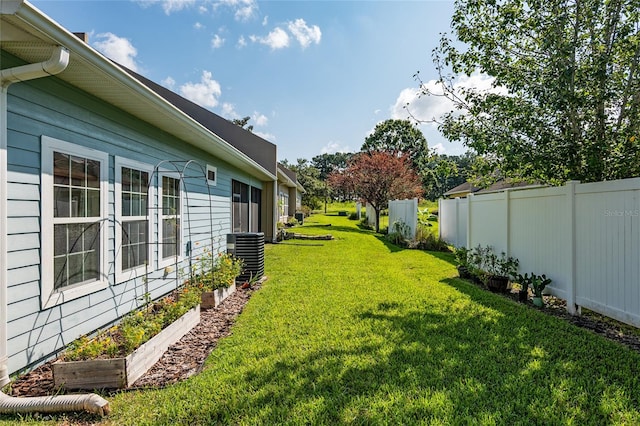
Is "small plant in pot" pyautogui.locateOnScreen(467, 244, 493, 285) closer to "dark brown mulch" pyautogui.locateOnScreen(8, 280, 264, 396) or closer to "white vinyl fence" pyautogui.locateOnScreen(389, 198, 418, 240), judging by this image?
"dark brown mulch" pyautogui.locateOnScreen(8, 280, 264, 396)

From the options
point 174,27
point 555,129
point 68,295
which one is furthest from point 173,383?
point 174,27

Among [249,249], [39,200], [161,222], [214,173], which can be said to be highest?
[214,173]

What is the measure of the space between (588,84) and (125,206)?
674cm

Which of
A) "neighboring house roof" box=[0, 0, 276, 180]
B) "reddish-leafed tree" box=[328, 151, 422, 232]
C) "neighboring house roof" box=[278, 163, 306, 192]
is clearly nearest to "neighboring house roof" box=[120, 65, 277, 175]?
"neighboring house roof" box=[278, 163, 306, 192]

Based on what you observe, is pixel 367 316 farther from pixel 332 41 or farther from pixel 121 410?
pixel 332 41

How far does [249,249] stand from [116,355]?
3.88 m

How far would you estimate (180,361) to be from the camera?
10.8ft

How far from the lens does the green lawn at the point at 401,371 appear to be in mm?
2350

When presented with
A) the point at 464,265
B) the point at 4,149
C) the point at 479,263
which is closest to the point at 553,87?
the point at 479,263

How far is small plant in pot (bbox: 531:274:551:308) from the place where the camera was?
4.93m

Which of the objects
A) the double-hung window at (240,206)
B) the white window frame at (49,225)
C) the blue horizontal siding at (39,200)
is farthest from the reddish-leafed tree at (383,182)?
the white window frame at (49,225)

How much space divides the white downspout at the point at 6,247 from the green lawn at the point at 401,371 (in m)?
0.23

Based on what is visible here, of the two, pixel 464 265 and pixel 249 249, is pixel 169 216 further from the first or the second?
pixel 464 265

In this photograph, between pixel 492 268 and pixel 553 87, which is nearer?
pixel 553 87
